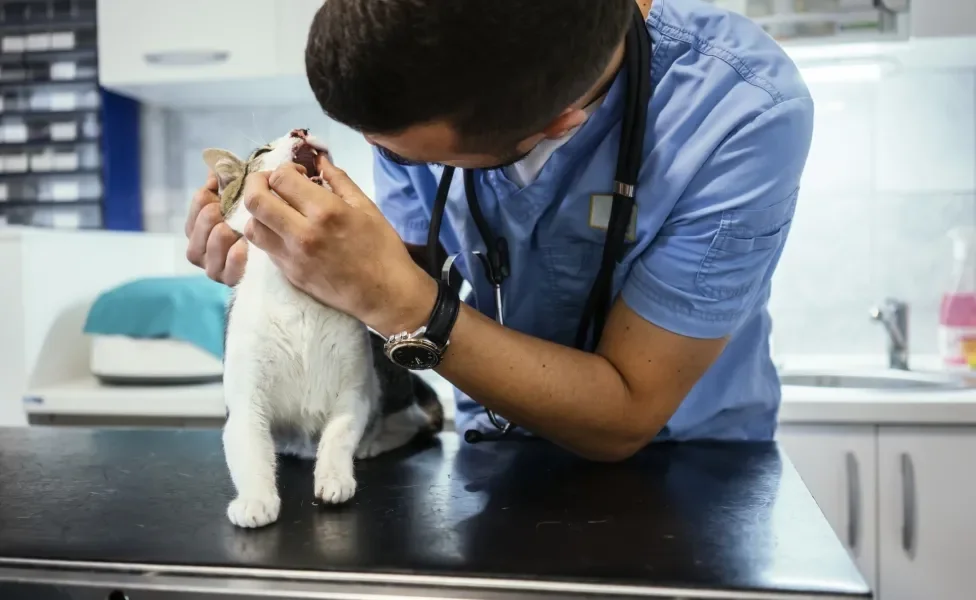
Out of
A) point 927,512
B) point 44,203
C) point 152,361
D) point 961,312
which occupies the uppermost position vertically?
point 44,203

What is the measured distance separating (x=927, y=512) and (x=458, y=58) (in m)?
1.28

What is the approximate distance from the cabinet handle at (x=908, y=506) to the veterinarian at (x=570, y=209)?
0.70m

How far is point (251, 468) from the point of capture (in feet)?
2.00

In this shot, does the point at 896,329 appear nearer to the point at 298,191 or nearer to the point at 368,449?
the point at 368,449

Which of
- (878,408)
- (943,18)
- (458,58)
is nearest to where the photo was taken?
(458,58)

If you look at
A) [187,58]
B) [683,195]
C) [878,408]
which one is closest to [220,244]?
[683,195]

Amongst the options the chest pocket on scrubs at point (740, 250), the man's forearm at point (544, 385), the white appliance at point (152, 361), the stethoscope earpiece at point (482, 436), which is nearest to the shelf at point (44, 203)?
the white appliance at point (152, 361)

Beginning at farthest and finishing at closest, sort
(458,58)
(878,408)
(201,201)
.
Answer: (878,408) < (201,201) < (458,58)

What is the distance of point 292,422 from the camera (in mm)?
727

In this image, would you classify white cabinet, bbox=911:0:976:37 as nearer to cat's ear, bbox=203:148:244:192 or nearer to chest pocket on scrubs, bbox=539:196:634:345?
chest pocket on scrubs, bbox=539:196:634:345

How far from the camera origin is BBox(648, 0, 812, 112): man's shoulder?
Result: 71cm

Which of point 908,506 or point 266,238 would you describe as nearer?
point 266,238

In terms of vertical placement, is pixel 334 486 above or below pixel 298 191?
below

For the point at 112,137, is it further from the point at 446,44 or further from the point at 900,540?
the point at 900,540
